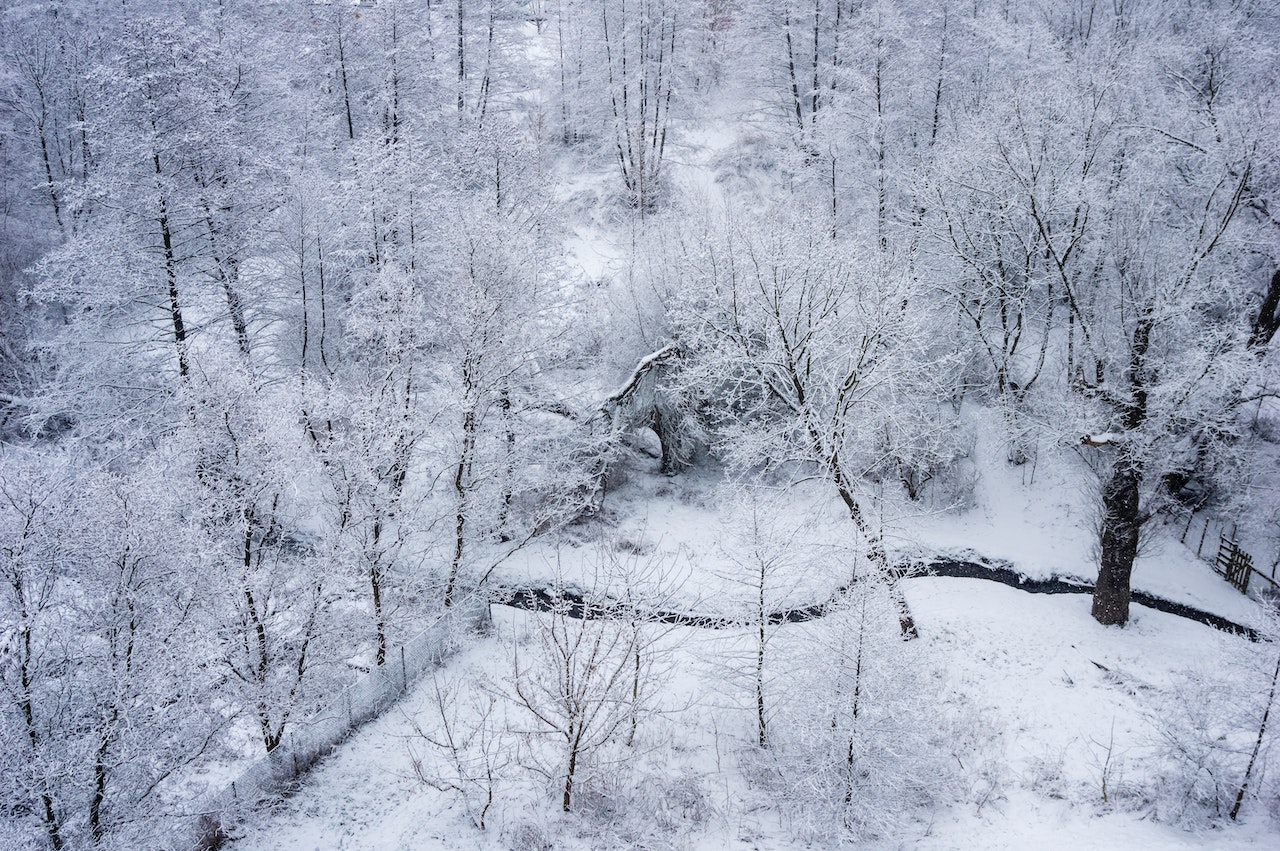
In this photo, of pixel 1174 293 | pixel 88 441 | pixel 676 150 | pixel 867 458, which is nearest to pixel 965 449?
pixel 867 458

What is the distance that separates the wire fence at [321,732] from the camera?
962cm

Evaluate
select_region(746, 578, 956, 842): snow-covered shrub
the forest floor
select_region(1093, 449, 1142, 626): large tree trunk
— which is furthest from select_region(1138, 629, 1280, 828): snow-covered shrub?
select_region(1093, 449, 1142, 626): large tree trunk

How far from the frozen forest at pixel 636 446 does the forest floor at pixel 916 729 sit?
0.09 metres

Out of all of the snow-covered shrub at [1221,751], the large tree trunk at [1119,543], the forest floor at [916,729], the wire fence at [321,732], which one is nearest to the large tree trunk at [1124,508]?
the large tree trunk at [1119,543]

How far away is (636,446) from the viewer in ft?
73.8

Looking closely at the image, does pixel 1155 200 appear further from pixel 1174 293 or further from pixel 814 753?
pixel 814 753

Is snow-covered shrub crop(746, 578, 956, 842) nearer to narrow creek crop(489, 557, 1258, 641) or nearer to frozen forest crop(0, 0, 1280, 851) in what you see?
frozen forest crop(0, 0, 1280, 851)

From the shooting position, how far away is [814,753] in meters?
10.6

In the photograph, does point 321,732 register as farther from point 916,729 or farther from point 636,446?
point 636,446

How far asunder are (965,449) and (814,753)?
42.4ft

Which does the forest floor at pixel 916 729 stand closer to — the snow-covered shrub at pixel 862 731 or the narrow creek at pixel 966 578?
the snow-covered shrub at pixel 862 731

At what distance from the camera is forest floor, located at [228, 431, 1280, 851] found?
10.4 metres

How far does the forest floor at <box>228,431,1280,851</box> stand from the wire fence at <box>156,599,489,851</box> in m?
0.28

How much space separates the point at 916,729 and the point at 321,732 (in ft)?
30.9
